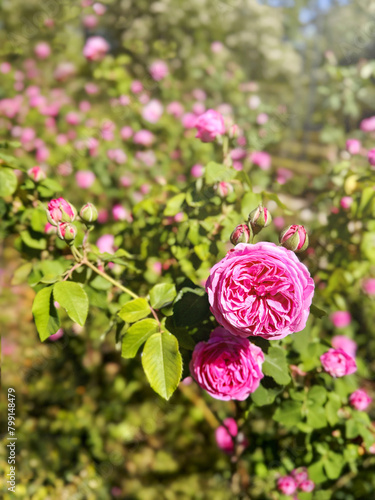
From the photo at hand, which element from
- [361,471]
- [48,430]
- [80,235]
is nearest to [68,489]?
[48,430]

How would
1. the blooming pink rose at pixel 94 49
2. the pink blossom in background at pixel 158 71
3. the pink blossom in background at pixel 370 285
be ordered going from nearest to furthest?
the pink blossom in background at pixel 370 285, the blooming pink rose at pixel 94 49, the pink blossom in background at pixel 158 71

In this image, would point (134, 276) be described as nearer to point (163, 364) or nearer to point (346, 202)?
point (163, 364)

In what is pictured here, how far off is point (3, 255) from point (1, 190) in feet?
8.40

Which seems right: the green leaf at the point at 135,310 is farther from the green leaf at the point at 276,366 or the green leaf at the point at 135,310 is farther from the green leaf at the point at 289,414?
the green leaf at the point at 289,414

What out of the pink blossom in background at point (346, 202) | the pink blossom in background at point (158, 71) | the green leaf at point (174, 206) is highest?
the green leaf at point (174, 206)

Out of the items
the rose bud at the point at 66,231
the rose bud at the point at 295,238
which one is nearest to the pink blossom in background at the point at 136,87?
the rose bud at the point at 66,231

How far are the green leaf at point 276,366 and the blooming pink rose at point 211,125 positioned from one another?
0.58 meters

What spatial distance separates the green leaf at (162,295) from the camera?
730 mm

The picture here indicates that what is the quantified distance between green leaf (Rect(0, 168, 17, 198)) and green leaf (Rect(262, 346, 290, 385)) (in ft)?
2.40

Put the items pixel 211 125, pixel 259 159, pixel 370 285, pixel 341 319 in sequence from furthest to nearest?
pixel 259 159, pixel 341 319, pixel 370 285, pixel 211 125

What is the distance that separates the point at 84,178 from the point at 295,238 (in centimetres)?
182

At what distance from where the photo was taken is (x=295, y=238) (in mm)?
635

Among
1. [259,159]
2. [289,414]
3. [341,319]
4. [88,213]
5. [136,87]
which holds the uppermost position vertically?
[88,213]

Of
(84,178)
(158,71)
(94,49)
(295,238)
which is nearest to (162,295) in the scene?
(295,238)
